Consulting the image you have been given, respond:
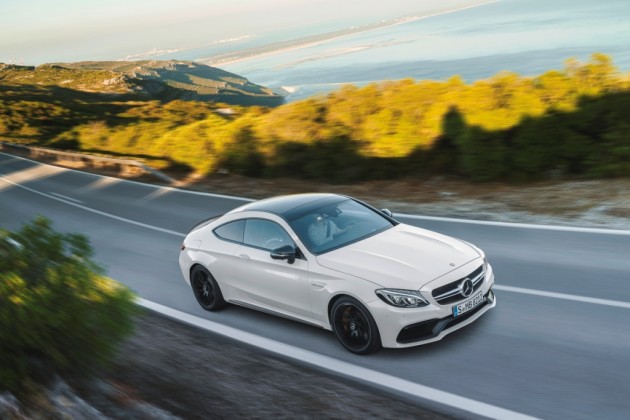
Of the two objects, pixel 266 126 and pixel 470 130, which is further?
pixel 266 126

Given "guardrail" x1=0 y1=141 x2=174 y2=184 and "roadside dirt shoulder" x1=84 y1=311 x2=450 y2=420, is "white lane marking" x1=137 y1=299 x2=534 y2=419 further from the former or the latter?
"guardrail" x1=0 y1=141 x2=174 y2=184

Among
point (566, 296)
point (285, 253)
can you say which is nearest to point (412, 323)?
point (285, 253)

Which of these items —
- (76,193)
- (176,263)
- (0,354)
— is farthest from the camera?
(76,193)

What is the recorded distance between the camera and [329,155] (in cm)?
1697

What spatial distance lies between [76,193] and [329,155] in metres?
10.8

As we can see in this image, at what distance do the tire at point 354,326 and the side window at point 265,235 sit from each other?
43.3 inches

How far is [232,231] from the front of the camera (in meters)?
8.73

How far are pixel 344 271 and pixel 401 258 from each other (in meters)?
0.65

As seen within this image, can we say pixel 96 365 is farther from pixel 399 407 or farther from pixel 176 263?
pixel 176 263

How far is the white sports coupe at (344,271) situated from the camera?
6668 millimetres

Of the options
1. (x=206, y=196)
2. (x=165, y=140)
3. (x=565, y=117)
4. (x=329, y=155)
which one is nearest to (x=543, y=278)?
(x=565, y=117)

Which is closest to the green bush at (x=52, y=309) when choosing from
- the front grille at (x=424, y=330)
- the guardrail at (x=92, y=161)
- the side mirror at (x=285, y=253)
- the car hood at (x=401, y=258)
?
the side mirror at (x=285, y=253)

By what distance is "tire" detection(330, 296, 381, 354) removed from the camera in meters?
6.79

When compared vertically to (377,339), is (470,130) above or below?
above
